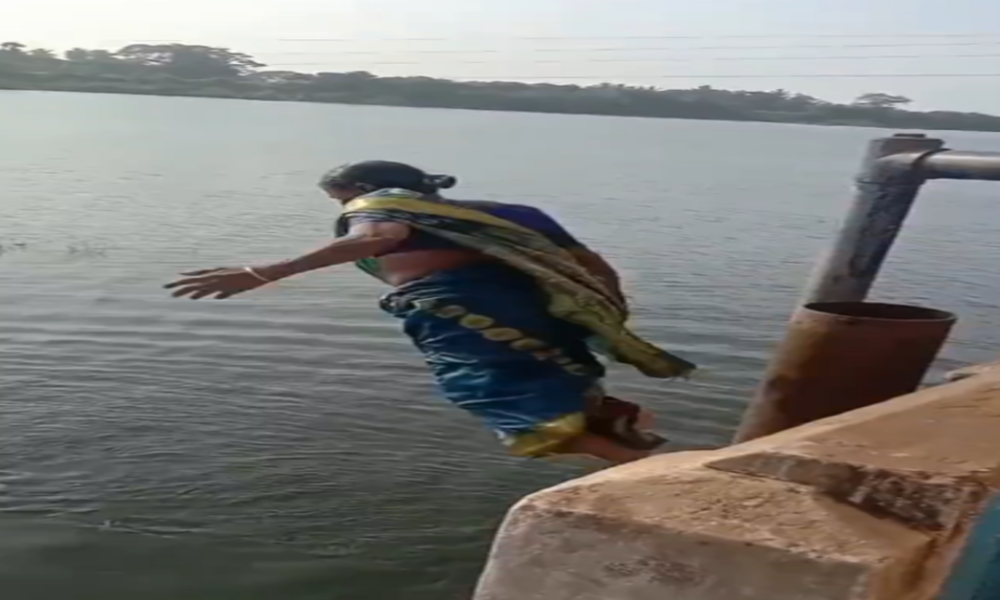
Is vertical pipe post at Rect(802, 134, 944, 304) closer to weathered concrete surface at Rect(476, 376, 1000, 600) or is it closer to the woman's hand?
the woman's hand

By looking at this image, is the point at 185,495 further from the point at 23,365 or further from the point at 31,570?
the point at 23,365

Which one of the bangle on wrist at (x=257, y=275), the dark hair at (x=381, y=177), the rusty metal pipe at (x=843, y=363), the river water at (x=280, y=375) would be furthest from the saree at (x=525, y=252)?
the river water at (x=280, y=375)

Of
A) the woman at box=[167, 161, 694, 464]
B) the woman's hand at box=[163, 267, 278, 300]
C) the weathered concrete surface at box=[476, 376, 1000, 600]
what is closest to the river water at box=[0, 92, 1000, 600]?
the woman at box=[167, 161, 694, 464]

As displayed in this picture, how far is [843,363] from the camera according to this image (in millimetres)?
4871

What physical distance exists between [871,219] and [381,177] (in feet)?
6.45

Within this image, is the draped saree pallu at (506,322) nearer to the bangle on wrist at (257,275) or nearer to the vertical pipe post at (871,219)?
the bangle on wrist at (257,275)

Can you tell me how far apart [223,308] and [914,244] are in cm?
1102

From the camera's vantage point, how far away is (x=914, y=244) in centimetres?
2069

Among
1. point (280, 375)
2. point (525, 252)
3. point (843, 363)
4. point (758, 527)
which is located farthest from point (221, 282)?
point (280, 375)

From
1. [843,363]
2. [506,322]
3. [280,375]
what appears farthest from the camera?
[280,375]

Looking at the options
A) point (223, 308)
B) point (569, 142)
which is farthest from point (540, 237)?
point (569, 142)

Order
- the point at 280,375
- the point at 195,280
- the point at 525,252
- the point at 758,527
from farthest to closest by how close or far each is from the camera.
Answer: the point at 280,375, the point at 525,252, the point at 195,280, the point at 758,527

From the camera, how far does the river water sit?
23.3 feet

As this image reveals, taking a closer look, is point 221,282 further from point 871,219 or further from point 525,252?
point 871,219
